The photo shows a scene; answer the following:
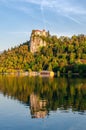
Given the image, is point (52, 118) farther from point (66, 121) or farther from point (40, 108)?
point (40, 108)

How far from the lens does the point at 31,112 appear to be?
5209 cm

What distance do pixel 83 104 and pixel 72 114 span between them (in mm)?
9585

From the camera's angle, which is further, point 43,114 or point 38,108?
point 38,108

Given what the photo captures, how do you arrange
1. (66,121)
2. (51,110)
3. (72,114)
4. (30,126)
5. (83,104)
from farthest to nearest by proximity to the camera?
(83,104) < (51,110) < (72,114) < (66,121) < (30,126)

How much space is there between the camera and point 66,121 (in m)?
44.3

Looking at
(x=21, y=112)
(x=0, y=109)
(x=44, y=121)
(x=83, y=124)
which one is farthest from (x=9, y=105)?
(x=83, y=124)

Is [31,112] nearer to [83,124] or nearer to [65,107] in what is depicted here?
[65,107]

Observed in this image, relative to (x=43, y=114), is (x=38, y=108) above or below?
above

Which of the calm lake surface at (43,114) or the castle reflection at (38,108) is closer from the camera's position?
the calm lake surface at (43,114)

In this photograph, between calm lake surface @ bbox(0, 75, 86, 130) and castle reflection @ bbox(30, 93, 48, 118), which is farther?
castle reflection @ bbox(30, 93, 48, 118)

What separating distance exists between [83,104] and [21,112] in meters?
11.8

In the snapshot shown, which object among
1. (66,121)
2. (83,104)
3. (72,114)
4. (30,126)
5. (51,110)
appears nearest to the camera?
(30,126)

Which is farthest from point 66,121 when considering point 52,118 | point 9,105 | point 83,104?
point 9,105

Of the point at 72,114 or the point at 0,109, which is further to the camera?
the point at 0,109
